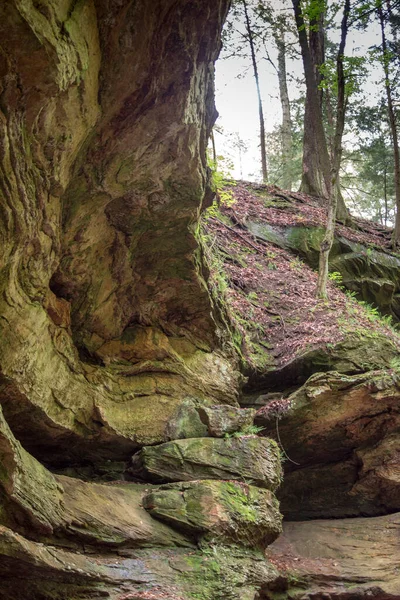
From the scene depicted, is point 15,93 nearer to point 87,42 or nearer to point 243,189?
point 87,42

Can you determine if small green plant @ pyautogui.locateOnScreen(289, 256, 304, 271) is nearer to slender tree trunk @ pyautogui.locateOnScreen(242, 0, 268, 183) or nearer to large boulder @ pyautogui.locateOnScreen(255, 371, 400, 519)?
large boulder @ pyautogui.locateOnScreen(255, 371, 400, 519)

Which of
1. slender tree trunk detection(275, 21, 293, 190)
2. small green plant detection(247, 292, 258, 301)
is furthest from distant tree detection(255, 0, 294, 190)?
small green plant detection(247, 292, 258, 301)

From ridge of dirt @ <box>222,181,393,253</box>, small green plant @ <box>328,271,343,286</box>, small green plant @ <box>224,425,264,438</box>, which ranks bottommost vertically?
small green plant @ <box>224,425,264,438</box>

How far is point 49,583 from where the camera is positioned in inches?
218

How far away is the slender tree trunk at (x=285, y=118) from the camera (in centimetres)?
2405

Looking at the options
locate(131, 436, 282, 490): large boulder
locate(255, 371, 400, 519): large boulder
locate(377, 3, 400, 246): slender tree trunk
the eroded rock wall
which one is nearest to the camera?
the eroded rock wall

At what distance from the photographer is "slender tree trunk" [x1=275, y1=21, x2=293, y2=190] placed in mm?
24047

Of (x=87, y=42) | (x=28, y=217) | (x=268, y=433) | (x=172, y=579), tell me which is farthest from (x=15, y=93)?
(x=268, y=433)

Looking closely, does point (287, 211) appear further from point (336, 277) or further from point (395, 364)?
point (395, 364)

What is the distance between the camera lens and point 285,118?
24.5 meters

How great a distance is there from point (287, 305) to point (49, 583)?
841cm

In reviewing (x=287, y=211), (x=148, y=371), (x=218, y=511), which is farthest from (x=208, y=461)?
(x=287, y=211)

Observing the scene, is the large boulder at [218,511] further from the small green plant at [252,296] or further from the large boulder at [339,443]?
the small green plant at [252,296]

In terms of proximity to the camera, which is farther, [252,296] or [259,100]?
[259,100]
